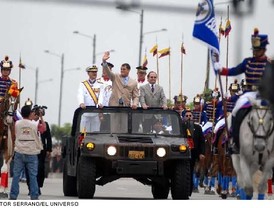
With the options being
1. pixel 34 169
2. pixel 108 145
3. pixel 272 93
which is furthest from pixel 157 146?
pixel 272 93

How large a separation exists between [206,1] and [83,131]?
5.33 meters

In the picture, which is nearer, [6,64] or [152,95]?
[6,64]

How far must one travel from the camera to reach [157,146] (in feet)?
77.9

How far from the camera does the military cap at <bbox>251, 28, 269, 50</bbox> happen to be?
19188 mm

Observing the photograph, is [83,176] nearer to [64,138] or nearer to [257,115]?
[64,138]

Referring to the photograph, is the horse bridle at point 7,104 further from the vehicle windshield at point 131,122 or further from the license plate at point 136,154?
the license plate at point 136,154

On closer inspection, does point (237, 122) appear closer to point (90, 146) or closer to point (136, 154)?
point (136, 154)

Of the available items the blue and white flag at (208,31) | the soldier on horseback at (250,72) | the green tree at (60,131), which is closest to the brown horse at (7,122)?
the blue and white flag at (208,31)

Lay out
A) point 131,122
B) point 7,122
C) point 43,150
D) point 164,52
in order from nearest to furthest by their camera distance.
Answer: point 131,122 → point 7,122 → point 43,150 → point 164,52

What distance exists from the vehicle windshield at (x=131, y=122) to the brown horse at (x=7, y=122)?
1.40 meters

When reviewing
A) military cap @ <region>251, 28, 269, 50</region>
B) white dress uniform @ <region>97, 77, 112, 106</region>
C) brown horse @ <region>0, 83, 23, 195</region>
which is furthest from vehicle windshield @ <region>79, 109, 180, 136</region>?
military cap @ <region>251, 28, 269, 50</region>

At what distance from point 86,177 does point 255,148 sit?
5.39m

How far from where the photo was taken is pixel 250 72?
19.1 m

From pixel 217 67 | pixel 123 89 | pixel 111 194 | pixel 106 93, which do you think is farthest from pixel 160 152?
pixel 111 194
